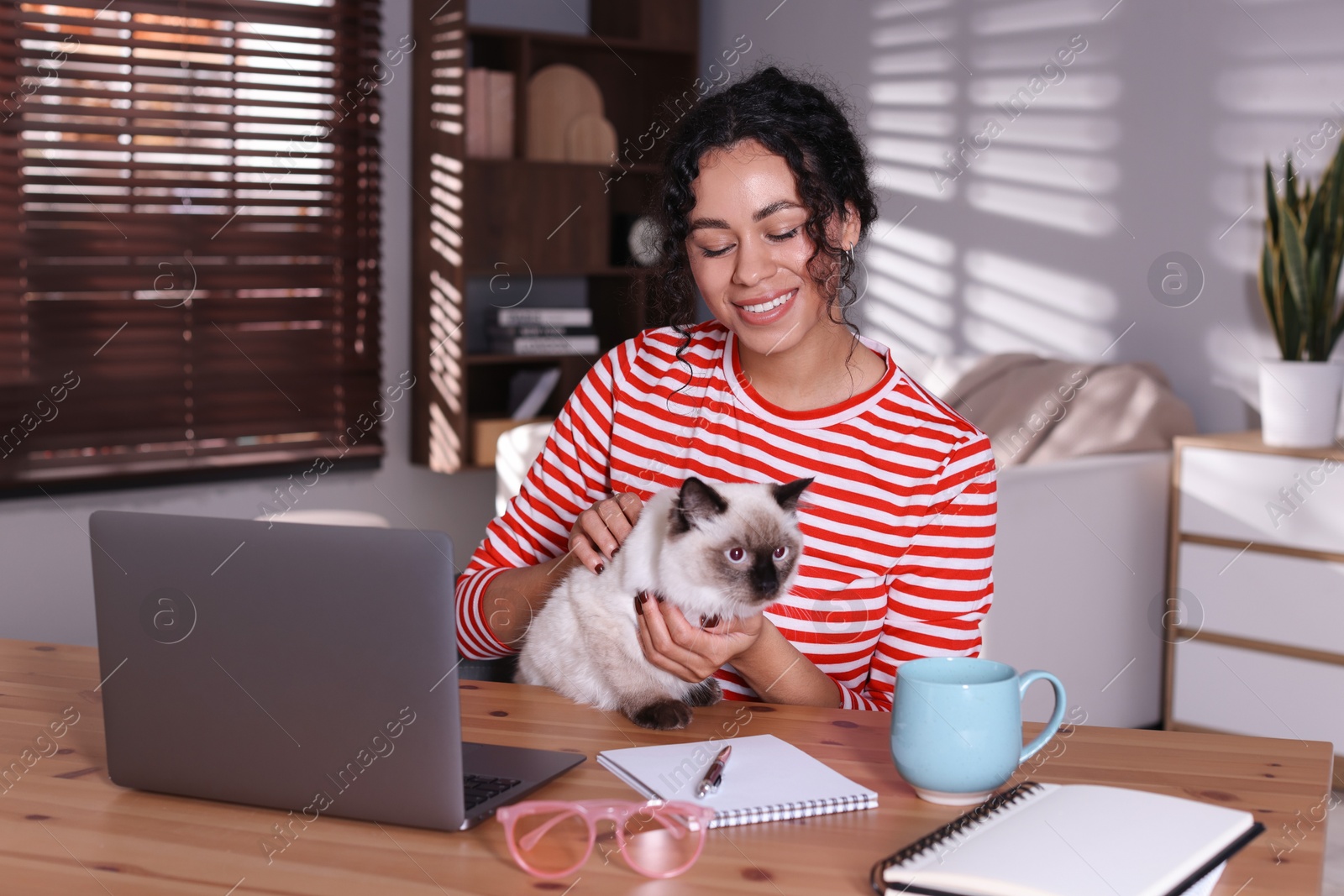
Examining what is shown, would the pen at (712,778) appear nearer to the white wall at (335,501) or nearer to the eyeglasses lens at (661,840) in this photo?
the eyeglasses lens at (661,840)

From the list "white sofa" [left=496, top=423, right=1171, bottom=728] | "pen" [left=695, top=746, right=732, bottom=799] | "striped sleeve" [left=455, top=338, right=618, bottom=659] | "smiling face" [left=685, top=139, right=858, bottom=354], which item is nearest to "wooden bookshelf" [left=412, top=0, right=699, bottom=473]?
"white sofa" [left=496, top=423, right=1171, bottom=728]

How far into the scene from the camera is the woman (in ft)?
4.60

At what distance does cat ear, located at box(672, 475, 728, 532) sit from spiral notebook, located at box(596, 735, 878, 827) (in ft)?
0.72

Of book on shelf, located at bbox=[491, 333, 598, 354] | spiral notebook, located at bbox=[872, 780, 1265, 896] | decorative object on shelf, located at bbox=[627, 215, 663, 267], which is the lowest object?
spiral notebook, located at bbox=[872, 780, 1265, 896]

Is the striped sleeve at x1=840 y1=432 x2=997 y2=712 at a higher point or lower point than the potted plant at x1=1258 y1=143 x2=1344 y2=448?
lower

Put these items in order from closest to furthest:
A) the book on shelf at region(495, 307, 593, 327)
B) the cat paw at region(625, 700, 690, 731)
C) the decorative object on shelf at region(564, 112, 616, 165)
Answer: the cat paw at region(625, 700, 690, 731), the book on shelf at region(495, 307, 593, 327), the decorative object on shelf at region(564, 112, 616, 165)

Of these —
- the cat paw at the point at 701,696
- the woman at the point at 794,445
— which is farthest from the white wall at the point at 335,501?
the cat paw at the point at 701,696

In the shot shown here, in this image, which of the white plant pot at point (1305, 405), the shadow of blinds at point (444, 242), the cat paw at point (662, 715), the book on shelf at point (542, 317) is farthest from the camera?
the book on shelf at point (542, 317)

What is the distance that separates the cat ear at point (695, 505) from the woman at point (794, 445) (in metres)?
0.11

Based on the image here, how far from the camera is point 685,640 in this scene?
1.19 m

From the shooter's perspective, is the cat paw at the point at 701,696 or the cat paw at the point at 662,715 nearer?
the cat paw at the point at 662,715

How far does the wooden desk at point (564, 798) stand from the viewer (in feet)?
2.70

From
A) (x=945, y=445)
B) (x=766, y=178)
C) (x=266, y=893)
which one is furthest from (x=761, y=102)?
(x=266, y=893)

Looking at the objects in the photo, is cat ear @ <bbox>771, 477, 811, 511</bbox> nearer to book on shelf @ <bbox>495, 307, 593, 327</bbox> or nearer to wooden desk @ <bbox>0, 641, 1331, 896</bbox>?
wooden desk @ <bbox>0, 641, 1331, 896</bbox>
